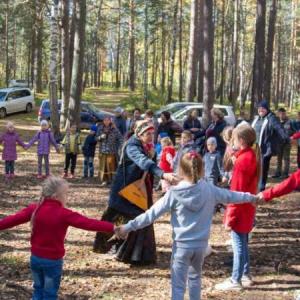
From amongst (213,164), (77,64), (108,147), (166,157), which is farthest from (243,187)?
(77,64)

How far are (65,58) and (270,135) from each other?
47.1ft

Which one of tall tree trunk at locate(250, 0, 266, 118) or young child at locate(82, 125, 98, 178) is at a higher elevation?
tall tree trunk at locate(250, 0, 266, 118)

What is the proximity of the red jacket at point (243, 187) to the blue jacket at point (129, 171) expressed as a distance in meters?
1.02

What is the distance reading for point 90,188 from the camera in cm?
1273

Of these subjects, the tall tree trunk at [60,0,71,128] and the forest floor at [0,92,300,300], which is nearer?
the forest floor at [0,92,300,300]

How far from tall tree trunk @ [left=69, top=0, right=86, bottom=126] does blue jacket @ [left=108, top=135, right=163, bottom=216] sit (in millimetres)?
15852

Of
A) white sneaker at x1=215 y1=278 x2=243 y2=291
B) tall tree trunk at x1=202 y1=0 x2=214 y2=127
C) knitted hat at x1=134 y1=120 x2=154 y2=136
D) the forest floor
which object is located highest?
tall tree trunk at x1=202 y1=0 x2=214 y2=127

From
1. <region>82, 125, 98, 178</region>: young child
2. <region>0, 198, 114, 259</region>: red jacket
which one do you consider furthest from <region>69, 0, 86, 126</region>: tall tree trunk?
<region>0, 198, 114, 259</region>: red jacket

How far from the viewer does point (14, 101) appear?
109ft

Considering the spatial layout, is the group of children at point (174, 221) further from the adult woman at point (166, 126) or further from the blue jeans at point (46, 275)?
the adult woman at point (166, 126)

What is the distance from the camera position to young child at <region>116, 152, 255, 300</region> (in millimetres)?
4613

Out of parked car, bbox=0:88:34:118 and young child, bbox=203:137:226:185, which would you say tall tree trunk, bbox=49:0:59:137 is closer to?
young child, bbox=203:137:226:185

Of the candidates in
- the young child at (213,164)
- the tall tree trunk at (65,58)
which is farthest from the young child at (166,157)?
the tall tree trunk at (65,58)

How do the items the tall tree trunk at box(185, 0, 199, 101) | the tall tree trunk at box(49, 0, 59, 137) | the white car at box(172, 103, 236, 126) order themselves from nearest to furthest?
1. the tall tree trunk at box(49, 0, 59, 137)
2. the white car at box(172, 103, 236, 126)
3. the tall tree trunk at box(185, 0, 199, 101)
